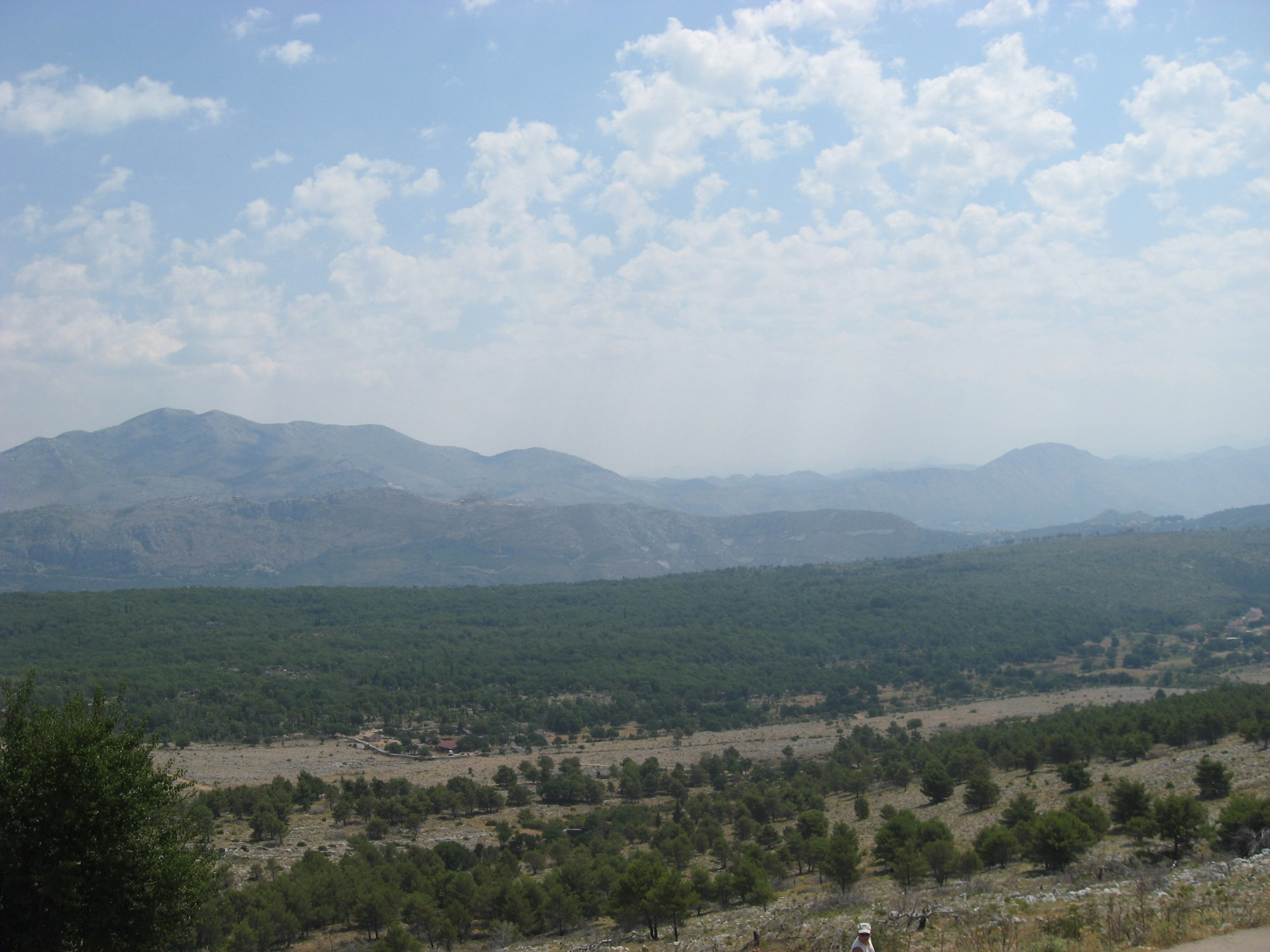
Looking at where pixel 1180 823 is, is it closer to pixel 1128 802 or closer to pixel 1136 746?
pixel 1128 802

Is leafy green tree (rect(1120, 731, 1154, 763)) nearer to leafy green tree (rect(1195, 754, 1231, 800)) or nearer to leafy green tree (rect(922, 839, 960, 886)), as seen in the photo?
leafy green tree (rect(1195, 754, 1231, 800))

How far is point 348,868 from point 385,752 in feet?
129

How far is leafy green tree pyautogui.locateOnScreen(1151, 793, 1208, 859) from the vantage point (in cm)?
2305

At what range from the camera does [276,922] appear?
86.8ft

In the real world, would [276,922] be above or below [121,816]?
below

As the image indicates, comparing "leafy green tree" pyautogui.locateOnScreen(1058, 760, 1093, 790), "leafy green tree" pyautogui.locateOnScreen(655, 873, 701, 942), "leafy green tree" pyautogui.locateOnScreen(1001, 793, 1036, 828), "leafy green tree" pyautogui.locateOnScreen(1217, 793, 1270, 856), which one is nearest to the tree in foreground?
"leafy green tree" pyautogui.locateOnScreen(655, 873, 701, 942)

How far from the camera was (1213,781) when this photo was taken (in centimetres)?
2956

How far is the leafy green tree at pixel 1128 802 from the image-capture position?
28109mm

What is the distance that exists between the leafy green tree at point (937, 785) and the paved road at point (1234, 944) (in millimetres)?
30000

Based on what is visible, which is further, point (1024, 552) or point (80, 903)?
point (1024, 552)

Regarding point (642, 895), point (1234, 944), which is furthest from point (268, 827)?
point (1234, 944)

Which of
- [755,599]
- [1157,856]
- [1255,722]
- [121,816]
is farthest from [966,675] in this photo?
[121,816]

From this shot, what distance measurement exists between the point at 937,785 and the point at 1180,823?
18670mm

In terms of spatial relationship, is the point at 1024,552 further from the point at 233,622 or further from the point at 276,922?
the point at 276,922
